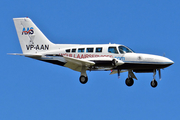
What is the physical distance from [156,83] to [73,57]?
8.06 m

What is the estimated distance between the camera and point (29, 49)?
3959 cm

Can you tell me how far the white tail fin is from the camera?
39.5 meters

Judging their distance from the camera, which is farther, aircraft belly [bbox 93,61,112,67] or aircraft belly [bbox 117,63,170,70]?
aircraft belly [bbox 117,63,170,70]

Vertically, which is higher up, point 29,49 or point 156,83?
point 29,49

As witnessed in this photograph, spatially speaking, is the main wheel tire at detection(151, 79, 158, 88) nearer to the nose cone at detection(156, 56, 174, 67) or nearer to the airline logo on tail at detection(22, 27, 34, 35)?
the nose cone at detection(156, 56, 174, 67)

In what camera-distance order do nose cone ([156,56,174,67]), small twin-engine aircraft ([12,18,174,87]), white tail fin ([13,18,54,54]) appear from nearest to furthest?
nose cone ([156,56,174,67])
small twin-engine aircraft ([12,18,174,87])
white tail fin ([13,18,54,54])

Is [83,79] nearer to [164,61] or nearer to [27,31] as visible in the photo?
[164,61]

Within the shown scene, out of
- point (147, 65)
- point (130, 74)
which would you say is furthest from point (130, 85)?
point (147, 65)

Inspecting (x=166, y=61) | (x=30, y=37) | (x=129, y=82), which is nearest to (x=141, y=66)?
(x=166, y=61)

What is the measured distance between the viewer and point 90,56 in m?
36.2

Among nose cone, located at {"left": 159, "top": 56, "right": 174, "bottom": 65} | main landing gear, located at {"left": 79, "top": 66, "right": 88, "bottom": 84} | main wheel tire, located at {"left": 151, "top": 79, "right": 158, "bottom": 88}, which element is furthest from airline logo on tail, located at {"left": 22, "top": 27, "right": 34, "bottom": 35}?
nose cone, located at {"left": 159, "top": 56, "right": 174, "bottom": 65}

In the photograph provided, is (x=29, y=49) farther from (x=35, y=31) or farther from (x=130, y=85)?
(x=130, y=85)

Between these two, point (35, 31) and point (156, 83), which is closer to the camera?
point (156, 83)

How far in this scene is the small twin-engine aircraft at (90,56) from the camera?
116 ft
